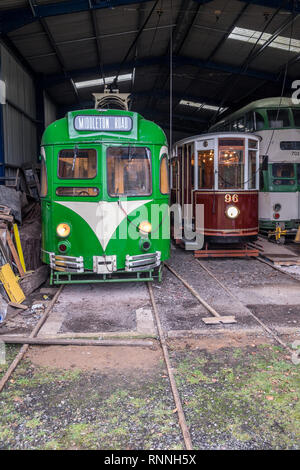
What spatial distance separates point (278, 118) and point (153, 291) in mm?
8911

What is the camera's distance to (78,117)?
22.8 feet

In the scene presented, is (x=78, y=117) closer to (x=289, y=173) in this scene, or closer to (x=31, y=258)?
(x=31, y=258)

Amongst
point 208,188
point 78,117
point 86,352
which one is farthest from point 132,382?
point 208,188

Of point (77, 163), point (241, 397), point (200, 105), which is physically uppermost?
point (200, 105)

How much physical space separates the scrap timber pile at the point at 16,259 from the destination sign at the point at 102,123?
246 centimetres

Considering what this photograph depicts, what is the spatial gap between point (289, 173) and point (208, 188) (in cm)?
449

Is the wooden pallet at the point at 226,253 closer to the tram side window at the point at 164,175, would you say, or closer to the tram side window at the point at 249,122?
the tram side window at the point at 164,175

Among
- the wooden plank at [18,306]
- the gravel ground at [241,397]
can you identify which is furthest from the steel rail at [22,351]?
the gravel ground at [241,397]

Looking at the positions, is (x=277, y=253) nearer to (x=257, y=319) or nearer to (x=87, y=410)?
(x=257, y=319)

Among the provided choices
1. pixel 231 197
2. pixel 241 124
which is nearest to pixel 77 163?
pixel 231 197

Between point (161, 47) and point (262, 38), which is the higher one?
point (161, 47)

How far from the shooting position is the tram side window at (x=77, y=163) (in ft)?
22.9

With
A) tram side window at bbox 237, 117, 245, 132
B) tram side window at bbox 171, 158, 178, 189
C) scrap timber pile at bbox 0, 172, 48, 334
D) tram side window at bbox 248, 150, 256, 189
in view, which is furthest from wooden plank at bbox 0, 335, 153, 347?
tram side window at bbox 237, 117, 245, 132

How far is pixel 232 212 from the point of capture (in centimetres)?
1016
